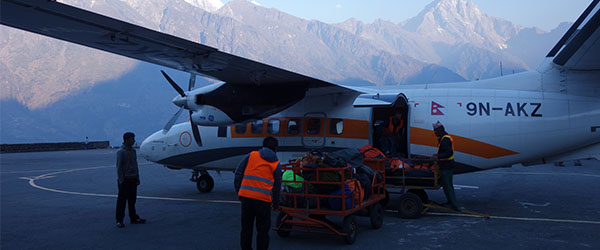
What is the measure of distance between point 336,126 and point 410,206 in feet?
10.4

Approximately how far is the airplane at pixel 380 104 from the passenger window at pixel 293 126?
29mm

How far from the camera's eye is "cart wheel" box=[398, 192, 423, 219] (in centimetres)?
928

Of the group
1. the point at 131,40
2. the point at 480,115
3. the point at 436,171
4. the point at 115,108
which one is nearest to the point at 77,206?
the point at 131,40

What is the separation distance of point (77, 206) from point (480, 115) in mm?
10606

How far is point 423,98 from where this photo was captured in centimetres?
1102

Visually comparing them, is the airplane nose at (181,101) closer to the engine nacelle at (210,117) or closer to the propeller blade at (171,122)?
the engine nacelle at (210,117)

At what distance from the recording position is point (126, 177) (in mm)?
8977

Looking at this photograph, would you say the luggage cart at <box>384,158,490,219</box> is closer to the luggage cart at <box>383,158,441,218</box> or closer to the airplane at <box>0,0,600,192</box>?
the luggage cart at <box>383,158,441,218</box>

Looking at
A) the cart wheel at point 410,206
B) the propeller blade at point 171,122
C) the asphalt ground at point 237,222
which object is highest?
the propeller blade at point 171,122

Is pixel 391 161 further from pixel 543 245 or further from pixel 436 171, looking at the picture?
pixel 543 245

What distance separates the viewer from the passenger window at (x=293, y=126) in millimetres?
11977

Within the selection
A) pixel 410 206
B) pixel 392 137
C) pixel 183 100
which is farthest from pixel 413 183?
pixel 183 100

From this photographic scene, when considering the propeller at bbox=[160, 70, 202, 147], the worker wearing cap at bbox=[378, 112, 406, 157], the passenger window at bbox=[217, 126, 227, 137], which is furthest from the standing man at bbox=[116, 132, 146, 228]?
the worker wearing cap at bbox=[378, 112, 406, 157]

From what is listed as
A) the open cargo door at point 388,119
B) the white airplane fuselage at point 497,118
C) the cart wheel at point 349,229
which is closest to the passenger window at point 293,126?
the white airplane fuselage at point 497,118
